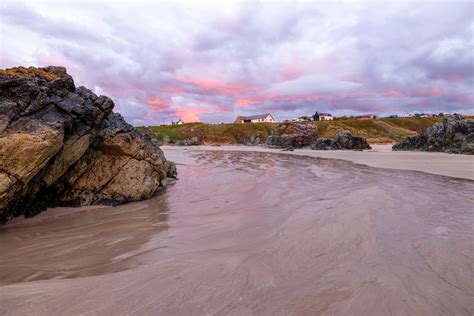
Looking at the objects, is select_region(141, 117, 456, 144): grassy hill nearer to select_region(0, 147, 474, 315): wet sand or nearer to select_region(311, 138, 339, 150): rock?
select_region(311, 138, 339, 150): rock

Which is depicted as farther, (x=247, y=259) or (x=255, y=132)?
(x=255, y=132)

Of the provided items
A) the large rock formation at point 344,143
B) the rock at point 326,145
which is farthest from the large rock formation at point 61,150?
the large rock formation at point 344,143

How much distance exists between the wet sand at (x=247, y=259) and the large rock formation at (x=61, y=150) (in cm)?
87

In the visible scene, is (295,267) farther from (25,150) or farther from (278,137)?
(278,137)

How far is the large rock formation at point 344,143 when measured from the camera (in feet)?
166

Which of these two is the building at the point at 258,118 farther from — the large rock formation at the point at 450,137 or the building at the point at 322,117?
the large rock formation at the point at 450,137

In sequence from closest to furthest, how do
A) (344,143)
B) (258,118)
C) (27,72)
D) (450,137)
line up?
1. (27,72)
2. (450,137)
3. (344,143)
4. (258,118)

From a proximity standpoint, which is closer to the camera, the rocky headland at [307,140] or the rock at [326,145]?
the rocky headland at [307,140]

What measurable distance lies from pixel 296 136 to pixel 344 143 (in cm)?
1381

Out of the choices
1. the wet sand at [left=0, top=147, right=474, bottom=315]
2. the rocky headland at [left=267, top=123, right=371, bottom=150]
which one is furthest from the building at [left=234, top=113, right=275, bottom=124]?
the wet sand at [left=0, top=147, right=474, bottom=315]

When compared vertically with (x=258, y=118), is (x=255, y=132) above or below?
below

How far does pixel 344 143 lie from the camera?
170ft

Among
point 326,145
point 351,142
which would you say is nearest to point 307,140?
point 326,145

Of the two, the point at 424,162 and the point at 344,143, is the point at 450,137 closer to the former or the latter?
the point at 344,143
